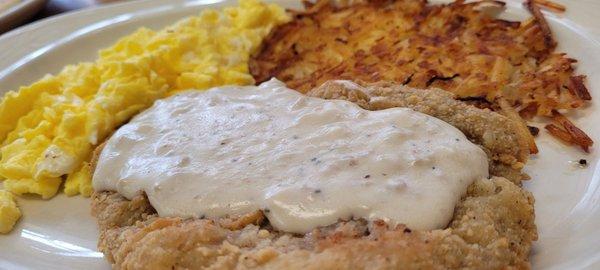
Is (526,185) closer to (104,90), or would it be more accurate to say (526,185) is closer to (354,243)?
(354,243)

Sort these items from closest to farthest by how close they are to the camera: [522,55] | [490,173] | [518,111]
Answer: [490,173], [518,111], [522,55]

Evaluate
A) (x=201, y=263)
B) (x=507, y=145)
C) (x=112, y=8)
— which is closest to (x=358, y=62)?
(x=507, y=145)

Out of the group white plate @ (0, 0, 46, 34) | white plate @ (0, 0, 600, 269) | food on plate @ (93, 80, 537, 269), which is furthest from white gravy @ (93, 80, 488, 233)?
white plate @ (0, 0, 46, 34)

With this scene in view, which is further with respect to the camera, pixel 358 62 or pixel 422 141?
pixel 358 62

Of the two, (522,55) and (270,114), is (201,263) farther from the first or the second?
(522,55)

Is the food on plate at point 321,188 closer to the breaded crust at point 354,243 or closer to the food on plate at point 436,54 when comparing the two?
the breaded crust at point 354,243

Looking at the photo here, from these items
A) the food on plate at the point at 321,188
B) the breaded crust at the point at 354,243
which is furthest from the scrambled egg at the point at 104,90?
the breaded crust at the point at 354,243
